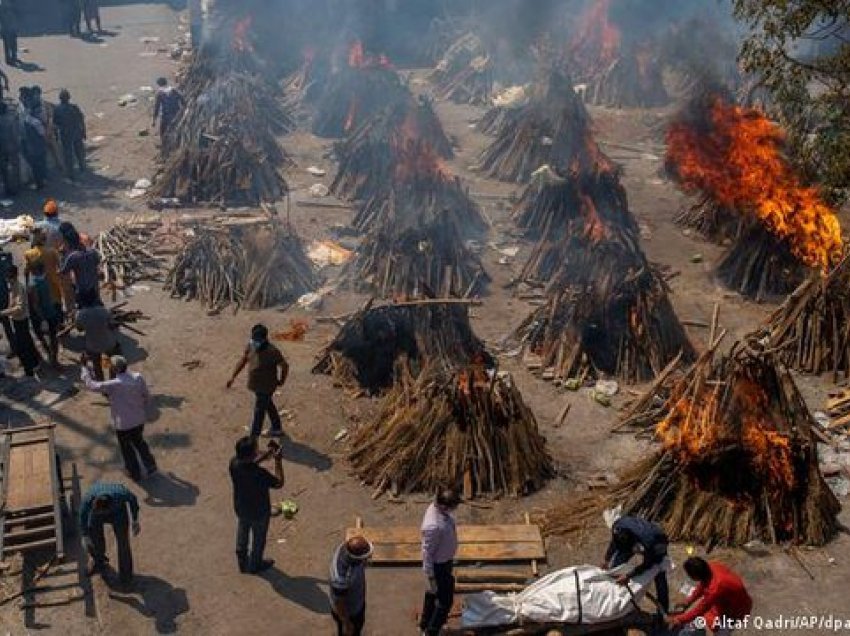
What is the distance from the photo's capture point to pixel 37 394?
12.2 m

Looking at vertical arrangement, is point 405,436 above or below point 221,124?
below

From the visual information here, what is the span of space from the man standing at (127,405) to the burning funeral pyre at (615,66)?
1867 cm

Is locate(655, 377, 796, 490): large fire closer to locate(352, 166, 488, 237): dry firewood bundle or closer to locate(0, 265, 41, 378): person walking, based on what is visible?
locate(352, 166, 488, 237): dry firewood bundle

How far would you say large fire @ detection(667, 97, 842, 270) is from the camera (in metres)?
14.7

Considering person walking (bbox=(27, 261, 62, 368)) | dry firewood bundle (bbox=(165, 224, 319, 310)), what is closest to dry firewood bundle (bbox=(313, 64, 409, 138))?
dry firewood bundle (bbox=(165, 224, 319, 310))

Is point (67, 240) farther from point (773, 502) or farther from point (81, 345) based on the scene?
point (773, 502)

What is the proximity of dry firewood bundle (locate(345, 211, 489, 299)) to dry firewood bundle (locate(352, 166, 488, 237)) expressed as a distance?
130cm

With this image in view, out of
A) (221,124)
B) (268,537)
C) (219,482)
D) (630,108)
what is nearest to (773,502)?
(268,537)

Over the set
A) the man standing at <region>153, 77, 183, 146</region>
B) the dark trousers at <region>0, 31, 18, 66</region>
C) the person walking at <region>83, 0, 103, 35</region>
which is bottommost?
the man standing at <region>153, 77, 183, 146</region>

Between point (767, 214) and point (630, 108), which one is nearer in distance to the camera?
point (767, 214)

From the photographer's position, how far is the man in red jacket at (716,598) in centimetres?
766

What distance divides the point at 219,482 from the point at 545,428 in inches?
163

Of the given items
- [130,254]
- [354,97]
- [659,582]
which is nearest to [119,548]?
[659,582]

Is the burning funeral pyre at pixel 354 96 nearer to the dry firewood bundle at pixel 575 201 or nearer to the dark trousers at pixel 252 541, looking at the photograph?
the dry firewood bundle at pixel 575 201
